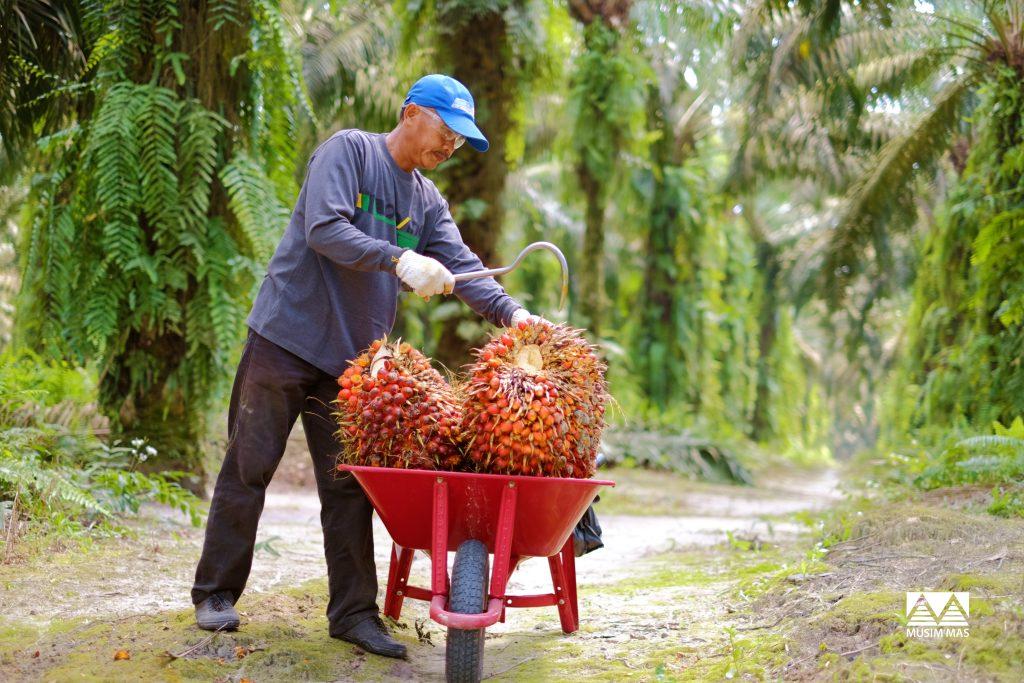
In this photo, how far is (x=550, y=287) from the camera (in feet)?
55.7

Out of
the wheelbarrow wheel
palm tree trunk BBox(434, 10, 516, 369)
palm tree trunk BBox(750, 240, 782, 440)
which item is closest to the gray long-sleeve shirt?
the wheelbarrow wheel

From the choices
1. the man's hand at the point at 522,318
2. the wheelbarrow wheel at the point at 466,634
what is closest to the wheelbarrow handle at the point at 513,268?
the man's hand at the point at 522,318

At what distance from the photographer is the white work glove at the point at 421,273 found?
10.5 feet

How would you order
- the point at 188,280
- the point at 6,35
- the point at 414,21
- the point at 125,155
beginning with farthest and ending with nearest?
the point at 414,21 < the point at 188,280 < the point at 125,155 < the point at 6,35

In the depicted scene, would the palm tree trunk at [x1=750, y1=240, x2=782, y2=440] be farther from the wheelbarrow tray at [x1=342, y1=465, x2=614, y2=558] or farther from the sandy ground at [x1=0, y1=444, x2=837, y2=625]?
the wheelbarrow tray at [x1=342, y1=465, x2=614, y2=558]

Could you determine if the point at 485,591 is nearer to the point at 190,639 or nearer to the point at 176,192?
the point at 190,639

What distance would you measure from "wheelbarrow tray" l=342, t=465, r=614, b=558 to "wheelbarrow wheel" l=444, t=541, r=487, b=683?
0.12 m

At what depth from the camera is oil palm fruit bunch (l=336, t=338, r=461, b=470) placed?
10.7ft

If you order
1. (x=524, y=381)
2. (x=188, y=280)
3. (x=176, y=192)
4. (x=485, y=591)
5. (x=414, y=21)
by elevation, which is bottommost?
(x=485, y=591)

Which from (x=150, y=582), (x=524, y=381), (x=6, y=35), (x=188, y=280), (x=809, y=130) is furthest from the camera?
(x=809, y=130)

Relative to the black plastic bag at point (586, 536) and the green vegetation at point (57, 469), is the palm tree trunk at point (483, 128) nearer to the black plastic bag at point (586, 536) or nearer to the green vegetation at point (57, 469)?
the green vegetation at point (57, 469)

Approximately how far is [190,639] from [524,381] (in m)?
1.47

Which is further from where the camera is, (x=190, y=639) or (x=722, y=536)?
(x=722, y=536)

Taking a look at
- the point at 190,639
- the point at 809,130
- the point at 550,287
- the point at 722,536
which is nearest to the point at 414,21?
the point at 722,536
